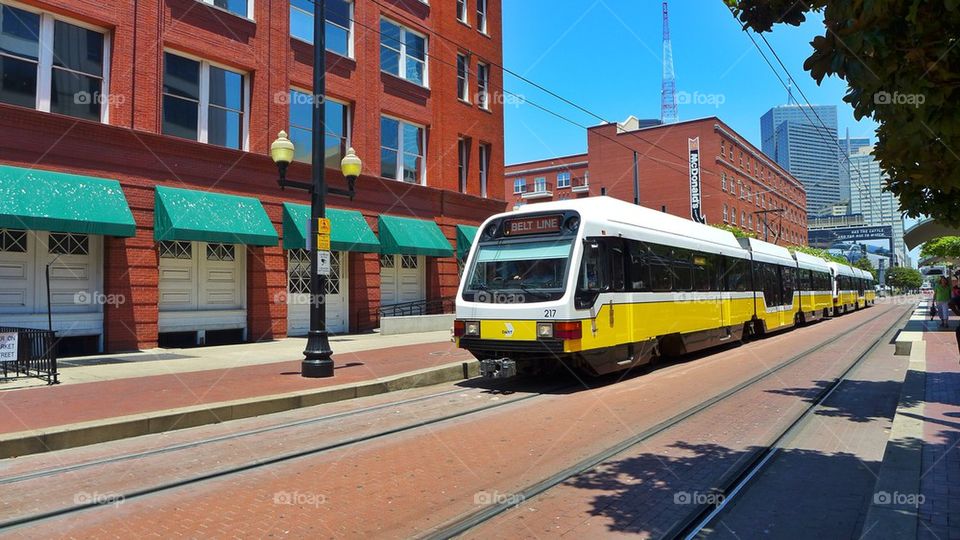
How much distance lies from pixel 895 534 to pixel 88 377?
11780 millimetres

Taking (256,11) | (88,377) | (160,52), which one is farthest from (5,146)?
(256,11)

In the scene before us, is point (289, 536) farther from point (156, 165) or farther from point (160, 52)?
point (160, 52)

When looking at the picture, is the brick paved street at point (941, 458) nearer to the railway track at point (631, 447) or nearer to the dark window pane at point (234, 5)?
the railway track at point (631, 447)

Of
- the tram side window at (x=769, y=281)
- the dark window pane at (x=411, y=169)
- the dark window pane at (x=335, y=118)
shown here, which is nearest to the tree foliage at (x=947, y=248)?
the tram side window at (x=769, y=281)

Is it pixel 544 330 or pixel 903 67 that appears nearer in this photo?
pixel 903 67

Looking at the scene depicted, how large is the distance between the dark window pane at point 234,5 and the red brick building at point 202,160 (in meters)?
0.08

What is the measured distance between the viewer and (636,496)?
201 inches

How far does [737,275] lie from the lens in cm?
1750

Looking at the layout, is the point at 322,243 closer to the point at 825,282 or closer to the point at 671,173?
the point at 825,282

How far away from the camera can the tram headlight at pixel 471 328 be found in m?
10.5

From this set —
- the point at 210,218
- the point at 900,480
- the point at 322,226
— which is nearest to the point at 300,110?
the point at 210,218

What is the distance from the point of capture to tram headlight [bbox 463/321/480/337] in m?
10.5

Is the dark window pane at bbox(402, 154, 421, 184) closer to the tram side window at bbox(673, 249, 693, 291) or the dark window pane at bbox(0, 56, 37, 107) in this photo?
the dark window pane at bbox(0, 56, 37, 107)

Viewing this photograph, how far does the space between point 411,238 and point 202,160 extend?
7.43m
